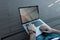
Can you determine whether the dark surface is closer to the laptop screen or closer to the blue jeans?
the laptop screen

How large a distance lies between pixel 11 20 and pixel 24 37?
36 cm

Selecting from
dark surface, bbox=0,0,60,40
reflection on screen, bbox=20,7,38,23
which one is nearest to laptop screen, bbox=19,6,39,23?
reflection on screen, bbox=20,7,38,23

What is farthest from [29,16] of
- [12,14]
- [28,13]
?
[12,14]

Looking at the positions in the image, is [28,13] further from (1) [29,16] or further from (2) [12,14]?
(2) [12,14]

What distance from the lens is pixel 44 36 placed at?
4.83 feet

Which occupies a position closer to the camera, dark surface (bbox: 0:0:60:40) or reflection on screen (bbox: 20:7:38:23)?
reflection on screen (bbox: 20:7:38:23)

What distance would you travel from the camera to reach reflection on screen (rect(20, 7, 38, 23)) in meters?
1.60

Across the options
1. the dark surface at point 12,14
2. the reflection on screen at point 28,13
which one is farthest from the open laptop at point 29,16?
the dark surface at point 12,14

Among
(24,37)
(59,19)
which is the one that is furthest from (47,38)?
(59,19)

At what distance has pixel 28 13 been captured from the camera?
166 cm

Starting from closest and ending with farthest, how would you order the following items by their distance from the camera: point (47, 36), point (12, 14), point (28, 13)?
point (47, 36), point (28, 13), point (12, 14)

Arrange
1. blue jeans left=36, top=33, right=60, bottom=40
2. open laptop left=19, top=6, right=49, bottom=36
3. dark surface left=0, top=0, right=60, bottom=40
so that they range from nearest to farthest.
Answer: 1. blue jeans left=36, top=33, right=60, bottom=40
2. open laptop left=19, top=6, right=49, bottom=36
3. dark surface left=0, top=0, right=60, bottom=40

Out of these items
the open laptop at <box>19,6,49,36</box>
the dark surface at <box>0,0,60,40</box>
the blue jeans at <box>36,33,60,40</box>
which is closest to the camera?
the blue jeans at <box>36,33,60,40</box>

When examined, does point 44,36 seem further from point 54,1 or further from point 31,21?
point 54,1
